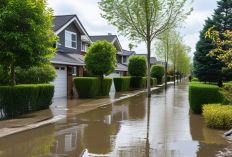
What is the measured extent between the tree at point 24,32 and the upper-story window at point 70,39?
11623mm

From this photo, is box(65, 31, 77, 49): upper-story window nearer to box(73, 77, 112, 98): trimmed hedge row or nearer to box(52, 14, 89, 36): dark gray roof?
box(52, 14, 89, 36): dark gray roof

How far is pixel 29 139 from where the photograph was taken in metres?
6.37

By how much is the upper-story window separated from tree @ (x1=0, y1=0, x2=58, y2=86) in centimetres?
1162

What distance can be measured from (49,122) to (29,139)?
2.25 meters

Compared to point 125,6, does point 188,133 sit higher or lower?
lower

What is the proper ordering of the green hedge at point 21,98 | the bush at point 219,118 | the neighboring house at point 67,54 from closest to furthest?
the bush at point 219,118, the green hedge at point 21,98, the neighboring house at point 67,54

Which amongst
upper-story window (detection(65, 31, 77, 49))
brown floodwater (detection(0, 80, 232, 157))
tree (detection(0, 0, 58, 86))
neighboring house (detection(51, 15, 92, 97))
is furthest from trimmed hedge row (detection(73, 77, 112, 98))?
brown floodwater (detection(0, 80, 232, 157))

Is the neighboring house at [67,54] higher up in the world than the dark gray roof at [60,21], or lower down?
lower down

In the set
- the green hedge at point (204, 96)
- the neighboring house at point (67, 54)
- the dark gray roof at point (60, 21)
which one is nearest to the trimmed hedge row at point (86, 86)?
the neighboring house at point (67, 54)

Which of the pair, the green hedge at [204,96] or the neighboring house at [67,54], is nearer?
the green hedge at [204,96]

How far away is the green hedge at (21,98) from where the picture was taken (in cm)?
930

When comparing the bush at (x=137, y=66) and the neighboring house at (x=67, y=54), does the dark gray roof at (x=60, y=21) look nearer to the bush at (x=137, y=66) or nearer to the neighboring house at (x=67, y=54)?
the neighboring house at (x=67, y=54)

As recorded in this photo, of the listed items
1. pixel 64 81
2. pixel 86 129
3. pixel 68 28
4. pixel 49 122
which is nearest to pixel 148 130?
pixel 86 129

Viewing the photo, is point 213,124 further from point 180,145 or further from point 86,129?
point 86,129
